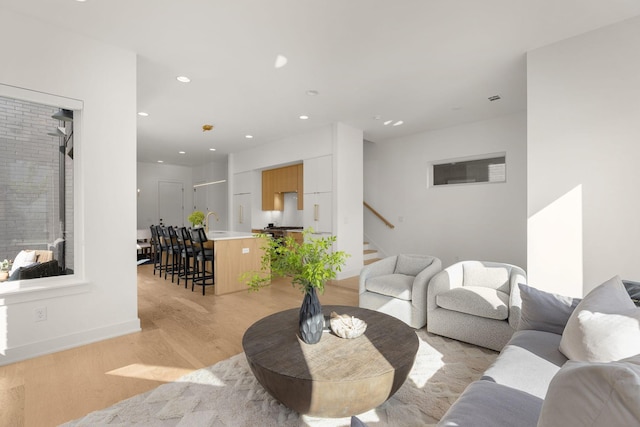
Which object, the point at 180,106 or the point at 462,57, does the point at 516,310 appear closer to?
the point at 462,57

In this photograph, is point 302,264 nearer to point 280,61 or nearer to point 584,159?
point 280,61

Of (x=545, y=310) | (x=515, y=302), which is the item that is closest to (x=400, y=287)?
(x=515, y=302)

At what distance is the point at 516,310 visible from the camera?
2566mm

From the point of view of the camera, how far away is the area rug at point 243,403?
1782mm

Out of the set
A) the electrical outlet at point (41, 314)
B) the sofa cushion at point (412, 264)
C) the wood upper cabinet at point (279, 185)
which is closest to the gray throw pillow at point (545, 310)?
the sofa cushion at point (412, 264)

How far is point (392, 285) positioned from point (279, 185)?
186 inches

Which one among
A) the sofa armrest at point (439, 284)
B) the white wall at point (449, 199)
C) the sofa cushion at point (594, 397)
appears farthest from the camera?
the white wall at point (449, 199)

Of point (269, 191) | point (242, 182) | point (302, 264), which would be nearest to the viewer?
point (302, 264)

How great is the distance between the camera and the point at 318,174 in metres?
6.10

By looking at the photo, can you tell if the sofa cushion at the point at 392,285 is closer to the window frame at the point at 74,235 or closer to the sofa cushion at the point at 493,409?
the sofa cushion at the point at 493,409

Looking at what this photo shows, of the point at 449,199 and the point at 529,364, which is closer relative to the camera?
the point at 529,364

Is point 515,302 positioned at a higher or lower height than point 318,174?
lower

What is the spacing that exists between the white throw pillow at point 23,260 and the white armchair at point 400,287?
3.28 meters

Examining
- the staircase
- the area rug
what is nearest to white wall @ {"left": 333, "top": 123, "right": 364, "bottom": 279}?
the staircase
